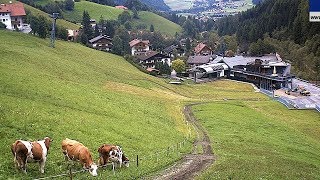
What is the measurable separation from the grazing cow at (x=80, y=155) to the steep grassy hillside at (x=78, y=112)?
0.60 meters

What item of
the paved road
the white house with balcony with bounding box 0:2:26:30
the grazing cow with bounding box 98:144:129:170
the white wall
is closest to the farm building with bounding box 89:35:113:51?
the white house with balcony with bounding box 0:2:26:30

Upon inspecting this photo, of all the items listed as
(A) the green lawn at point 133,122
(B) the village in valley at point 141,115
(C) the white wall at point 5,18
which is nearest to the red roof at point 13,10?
(C) the white wall at point 5,18

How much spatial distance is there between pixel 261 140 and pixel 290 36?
109 m

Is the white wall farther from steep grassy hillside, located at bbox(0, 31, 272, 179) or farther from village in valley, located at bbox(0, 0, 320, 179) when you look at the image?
steep grassy hillside, located at bbox(0, 31, 272, 179)

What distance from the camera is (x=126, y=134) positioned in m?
34.5

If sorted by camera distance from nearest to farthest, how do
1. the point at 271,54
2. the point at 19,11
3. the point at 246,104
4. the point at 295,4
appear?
the point at 246,104
the point at 19,11
the point at 271,54
the point at 295,4

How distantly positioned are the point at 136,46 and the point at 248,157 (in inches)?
5073

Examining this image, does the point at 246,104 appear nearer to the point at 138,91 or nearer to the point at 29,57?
the point at 138,91

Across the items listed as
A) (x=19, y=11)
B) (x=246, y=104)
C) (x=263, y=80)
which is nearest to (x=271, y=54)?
(x=263, y=80)

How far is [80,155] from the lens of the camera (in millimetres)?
22812

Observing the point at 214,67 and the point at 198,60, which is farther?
the point at 198,60

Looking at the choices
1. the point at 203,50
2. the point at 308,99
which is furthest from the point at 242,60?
the point at 203,50

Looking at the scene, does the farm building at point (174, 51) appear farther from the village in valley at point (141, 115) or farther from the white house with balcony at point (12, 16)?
the white house with balcony at point (12, 16)

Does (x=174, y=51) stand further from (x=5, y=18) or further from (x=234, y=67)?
(x=5, y=18)
